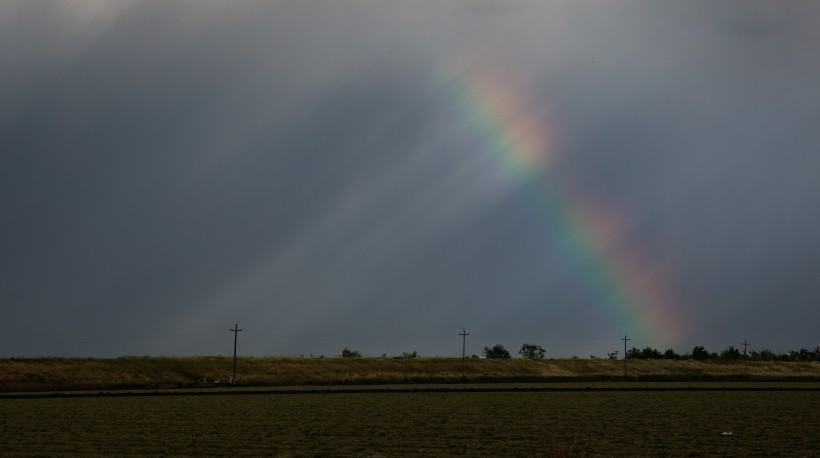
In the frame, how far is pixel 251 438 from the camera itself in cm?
3906

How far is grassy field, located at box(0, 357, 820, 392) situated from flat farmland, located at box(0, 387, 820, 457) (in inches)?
1789

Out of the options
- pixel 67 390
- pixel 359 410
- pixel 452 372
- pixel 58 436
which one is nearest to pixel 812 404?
pixel 359 410

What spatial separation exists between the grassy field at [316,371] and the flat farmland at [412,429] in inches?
1789

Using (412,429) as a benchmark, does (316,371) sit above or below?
above

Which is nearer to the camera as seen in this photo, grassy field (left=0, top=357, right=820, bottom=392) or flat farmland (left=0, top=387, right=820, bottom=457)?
flat farmland (left=0, top=387, right=820, bottom=457)

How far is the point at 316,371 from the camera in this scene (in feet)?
466

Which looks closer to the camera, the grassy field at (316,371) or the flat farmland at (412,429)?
the flat farmland at (412,429)

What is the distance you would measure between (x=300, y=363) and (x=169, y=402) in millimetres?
79689

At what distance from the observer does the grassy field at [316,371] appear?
11238cm

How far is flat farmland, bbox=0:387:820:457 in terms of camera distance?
3444cm

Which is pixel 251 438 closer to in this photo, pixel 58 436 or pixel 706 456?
pixel 58 436

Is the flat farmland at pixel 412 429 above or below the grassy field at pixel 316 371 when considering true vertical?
below

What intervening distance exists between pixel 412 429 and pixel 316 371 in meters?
101

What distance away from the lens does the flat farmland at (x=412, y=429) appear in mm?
34438
